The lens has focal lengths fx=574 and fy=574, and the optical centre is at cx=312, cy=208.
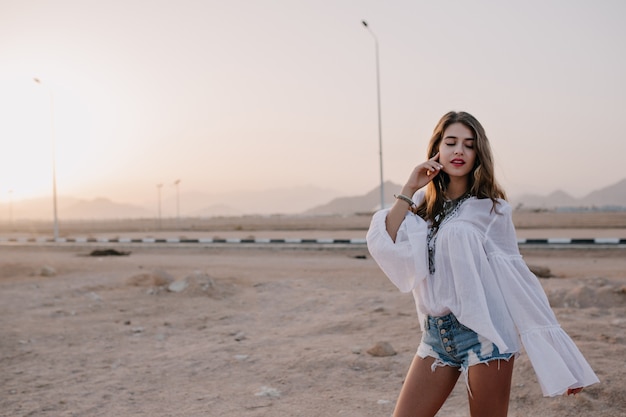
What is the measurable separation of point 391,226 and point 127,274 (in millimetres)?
10742

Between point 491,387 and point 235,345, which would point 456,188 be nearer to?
point 491,387

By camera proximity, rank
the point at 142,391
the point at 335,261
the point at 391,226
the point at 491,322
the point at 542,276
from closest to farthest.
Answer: the point at 491,322 → the point at 391,226 → the point at 142,391 → the point at 542,276 → the point at 335,261

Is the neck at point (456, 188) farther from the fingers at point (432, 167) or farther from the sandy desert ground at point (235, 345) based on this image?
the sandy desert ground at point (235, 345)

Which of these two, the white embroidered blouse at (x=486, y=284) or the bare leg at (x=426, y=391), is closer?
the white embroidered blouse at (x=486, y=284)

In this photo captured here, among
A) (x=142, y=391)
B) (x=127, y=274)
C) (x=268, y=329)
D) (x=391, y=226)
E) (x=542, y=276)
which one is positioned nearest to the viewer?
(x=391, y=226)

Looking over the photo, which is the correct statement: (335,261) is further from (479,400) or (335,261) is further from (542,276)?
(479,400)

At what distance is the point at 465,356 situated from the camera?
2514mm

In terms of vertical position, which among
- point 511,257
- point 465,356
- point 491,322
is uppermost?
point 511,257

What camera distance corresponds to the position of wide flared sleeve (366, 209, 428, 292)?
2.57 metres

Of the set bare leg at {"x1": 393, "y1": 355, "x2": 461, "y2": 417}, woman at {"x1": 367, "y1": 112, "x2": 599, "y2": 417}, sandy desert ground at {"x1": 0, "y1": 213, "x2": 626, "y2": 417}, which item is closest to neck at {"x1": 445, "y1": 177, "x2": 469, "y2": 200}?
woman at {"x1": 367, "y1": 112, "x2": 599, "y2": 417}

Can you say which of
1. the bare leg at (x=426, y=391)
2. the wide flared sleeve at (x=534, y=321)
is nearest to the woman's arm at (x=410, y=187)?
the wide flared sleeve at (x=534, y=321)

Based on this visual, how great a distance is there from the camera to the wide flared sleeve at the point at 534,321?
2.36m

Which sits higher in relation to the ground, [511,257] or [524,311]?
[511,257]

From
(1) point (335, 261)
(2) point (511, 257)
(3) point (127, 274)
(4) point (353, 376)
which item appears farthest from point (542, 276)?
(2) point (511, 257)
